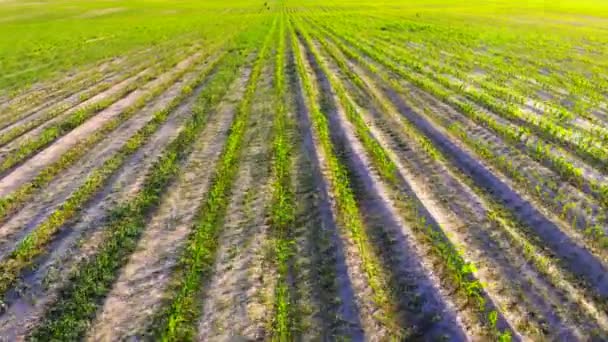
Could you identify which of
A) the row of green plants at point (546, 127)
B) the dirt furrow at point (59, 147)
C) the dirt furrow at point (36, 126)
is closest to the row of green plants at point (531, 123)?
the row of green plants at point (546, 127)

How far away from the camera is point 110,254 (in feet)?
30.7

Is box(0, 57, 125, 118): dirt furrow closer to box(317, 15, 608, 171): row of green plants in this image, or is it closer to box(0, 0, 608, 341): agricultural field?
box(0, 0, 608, 341): agricultural field

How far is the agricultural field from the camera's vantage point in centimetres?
770

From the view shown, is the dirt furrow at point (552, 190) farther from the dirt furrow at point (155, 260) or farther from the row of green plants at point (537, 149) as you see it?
the dirt furrow at point (155, 260)

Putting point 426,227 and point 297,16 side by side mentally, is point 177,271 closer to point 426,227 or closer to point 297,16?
point 426,227

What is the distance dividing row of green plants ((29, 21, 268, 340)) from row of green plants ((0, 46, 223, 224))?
2487 mm

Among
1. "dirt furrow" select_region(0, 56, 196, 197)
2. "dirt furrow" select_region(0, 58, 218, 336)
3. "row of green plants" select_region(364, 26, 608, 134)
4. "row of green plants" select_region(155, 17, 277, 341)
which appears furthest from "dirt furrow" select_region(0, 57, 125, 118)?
"row of green plants" select_region(364, 26, 608, 134)

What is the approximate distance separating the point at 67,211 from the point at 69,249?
1.71 meters

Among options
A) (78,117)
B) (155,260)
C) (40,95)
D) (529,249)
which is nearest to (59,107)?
(78,117)

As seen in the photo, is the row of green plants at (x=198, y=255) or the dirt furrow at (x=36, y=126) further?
the dirt furrow at (x=36, y=126)

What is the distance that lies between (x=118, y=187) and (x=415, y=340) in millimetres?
8183

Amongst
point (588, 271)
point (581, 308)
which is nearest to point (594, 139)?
point (588, 271)

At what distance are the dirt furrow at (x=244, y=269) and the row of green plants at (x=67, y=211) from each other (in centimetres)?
348

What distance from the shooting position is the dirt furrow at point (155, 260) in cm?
763
